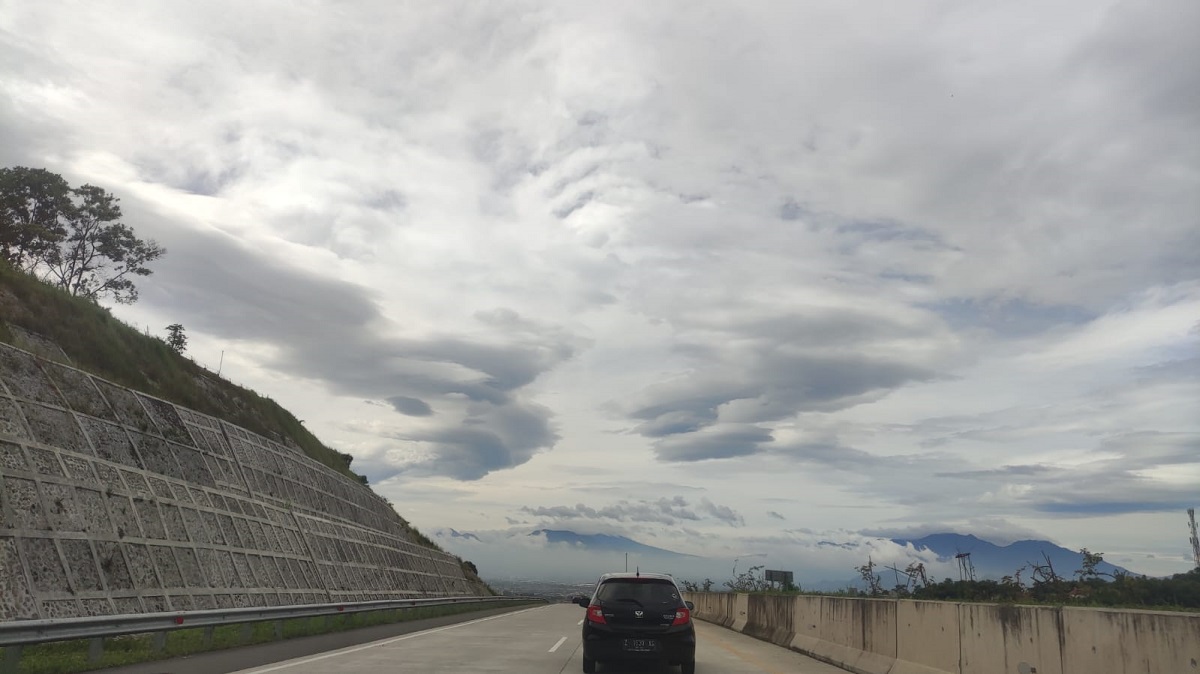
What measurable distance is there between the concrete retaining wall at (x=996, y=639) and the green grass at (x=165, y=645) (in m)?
12.0

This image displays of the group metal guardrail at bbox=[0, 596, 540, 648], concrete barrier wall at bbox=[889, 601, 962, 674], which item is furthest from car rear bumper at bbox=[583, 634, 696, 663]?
metal guardrail at bbox=[0, 596, 540, 648]

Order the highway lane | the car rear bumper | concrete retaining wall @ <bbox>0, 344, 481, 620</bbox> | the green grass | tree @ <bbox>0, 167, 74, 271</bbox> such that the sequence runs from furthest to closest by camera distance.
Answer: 1. tree @ <bbox>0, 167, 74, 271</bbox>
2. concrete retaining wall @ <bbox>0, 344, 481, 620</bbox>
3. the highway lane
4. the car rear bumper
5. the green grass

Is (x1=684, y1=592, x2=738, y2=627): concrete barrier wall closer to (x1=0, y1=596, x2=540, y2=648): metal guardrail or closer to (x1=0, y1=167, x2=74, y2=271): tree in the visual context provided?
(x1=0, y1=596, x2=540, y2=648): metal guardrail

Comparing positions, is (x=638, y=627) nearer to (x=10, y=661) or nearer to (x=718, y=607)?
(x=10, y=661)

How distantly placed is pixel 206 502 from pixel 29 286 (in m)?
10.5

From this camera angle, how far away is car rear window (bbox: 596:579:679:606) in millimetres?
12570

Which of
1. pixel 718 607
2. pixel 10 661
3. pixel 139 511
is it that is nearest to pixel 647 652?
pixel 10 661

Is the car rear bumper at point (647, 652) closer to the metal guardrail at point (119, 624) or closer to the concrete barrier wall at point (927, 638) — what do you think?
the concrete barrier wall at point (927, 638)

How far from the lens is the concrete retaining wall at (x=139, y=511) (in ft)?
56.3

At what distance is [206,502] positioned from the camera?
25984 mm

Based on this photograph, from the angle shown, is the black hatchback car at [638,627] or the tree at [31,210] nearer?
the black hatchback car at [638,627]

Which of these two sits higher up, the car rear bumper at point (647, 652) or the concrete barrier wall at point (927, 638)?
the concrete barrier wall at point (927, 638)

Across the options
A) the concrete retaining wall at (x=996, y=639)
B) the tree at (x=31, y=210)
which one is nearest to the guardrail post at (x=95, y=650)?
the concrete retaining wall at (x=996, y=639)

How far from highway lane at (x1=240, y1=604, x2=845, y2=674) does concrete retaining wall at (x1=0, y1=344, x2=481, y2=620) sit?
6.62 metres
